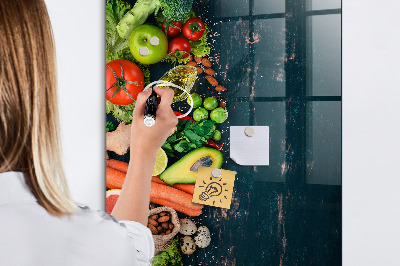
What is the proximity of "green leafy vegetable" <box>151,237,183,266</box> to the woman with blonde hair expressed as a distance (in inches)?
26.7

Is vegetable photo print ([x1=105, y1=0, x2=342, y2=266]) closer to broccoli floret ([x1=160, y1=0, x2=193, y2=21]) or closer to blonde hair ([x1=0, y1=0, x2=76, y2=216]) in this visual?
broccoli floret ([x1=160, y1=0, x2=193, y2=21])

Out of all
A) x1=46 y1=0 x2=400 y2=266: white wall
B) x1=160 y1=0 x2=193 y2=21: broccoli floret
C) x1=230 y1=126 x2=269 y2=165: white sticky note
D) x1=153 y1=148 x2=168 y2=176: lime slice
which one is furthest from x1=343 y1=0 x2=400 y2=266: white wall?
x1=153 y1=148 x2=168 y2=176: lime slice

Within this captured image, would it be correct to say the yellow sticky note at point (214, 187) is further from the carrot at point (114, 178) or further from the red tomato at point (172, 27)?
the red tomato at point (172, 27)

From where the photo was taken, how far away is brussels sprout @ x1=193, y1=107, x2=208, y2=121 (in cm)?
118

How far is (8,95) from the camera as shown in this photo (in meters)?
0.47

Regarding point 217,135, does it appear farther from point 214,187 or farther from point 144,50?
point 144,50

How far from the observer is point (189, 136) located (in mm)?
1191

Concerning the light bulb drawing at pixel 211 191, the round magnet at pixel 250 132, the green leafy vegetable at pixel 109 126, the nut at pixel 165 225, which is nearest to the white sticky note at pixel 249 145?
the round magnet at pixel 250 132

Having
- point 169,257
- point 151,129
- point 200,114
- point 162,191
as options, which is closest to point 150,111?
point 151,129

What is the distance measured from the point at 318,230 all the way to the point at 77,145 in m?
0.86

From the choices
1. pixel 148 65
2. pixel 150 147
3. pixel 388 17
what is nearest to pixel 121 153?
pixel 148 65

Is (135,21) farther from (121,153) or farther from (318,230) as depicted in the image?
(318,230)

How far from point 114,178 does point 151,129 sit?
17.6 inches

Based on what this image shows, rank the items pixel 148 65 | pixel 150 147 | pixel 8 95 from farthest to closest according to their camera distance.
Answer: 1. pixel 148 65
2. pixel 150 147
3. pixel 8 95
